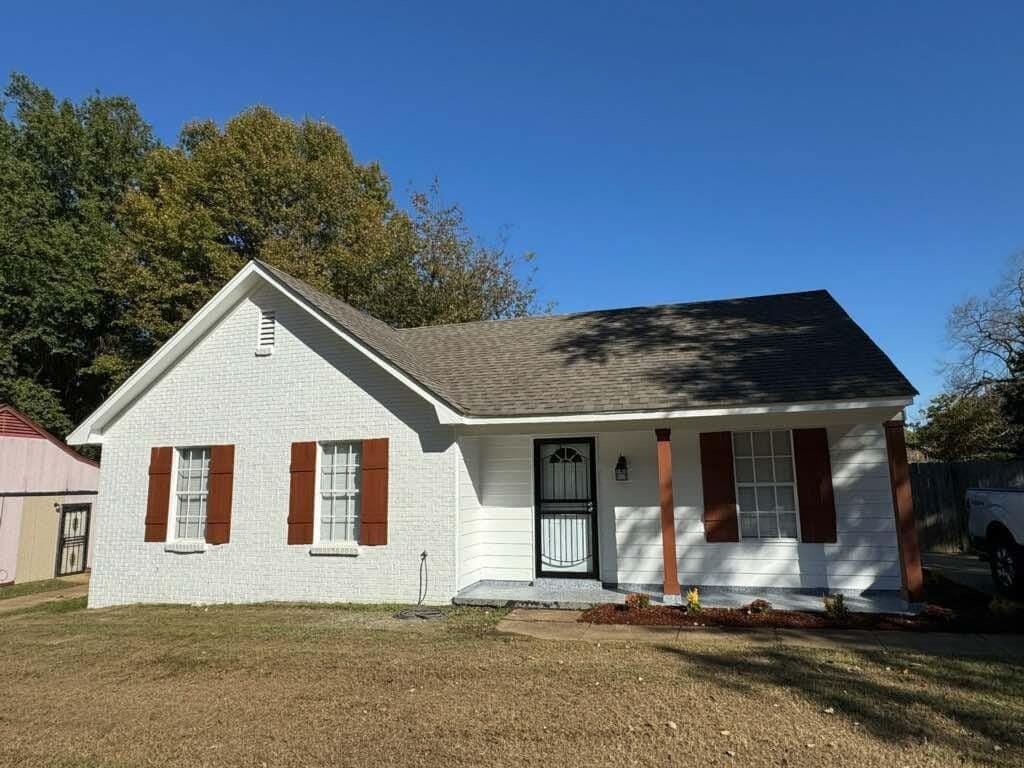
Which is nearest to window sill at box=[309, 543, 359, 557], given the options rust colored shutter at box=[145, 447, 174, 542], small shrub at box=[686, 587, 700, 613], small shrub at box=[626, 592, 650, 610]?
rust colored shutter at box=[145, 447, 174, 542]

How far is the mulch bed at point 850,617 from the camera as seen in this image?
7160mm

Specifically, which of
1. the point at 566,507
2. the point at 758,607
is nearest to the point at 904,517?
the point at 758,607

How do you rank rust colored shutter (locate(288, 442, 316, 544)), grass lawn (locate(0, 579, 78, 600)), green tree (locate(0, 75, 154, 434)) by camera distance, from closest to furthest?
rust colored shutter (locate(288, 442, 316, 544)), grass lawn (locate(0, 579, 78, 600)), green tree (locate(0, 75, 154, 434))

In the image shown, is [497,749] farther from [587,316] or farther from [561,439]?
[587,316]

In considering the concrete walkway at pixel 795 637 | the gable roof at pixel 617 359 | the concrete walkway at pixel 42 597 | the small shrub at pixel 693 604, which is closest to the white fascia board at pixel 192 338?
the gable roof at pixel 617 359

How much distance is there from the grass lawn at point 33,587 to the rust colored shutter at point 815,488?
1622 centimetres

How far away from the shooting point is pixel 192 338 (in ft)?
37.1

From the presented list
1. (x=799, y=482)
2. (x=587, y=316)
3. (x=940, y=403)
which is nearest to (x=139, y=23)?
(x=587, y=316)

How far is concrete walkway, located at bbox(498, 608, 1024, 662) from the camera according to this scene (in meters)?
6.31

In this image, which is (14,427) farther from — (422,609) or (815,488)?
(815,488)

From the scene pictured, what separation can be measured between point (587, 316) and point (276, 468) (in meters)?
7.23

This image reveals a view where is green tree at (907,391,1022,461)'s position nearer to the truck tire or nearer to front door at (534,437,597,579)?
the truck tire

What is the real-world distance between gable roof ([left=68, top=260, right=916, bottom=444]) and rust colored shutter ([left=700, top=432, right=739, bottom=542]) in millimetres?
950

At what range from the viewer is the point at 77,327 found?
24109 mm
